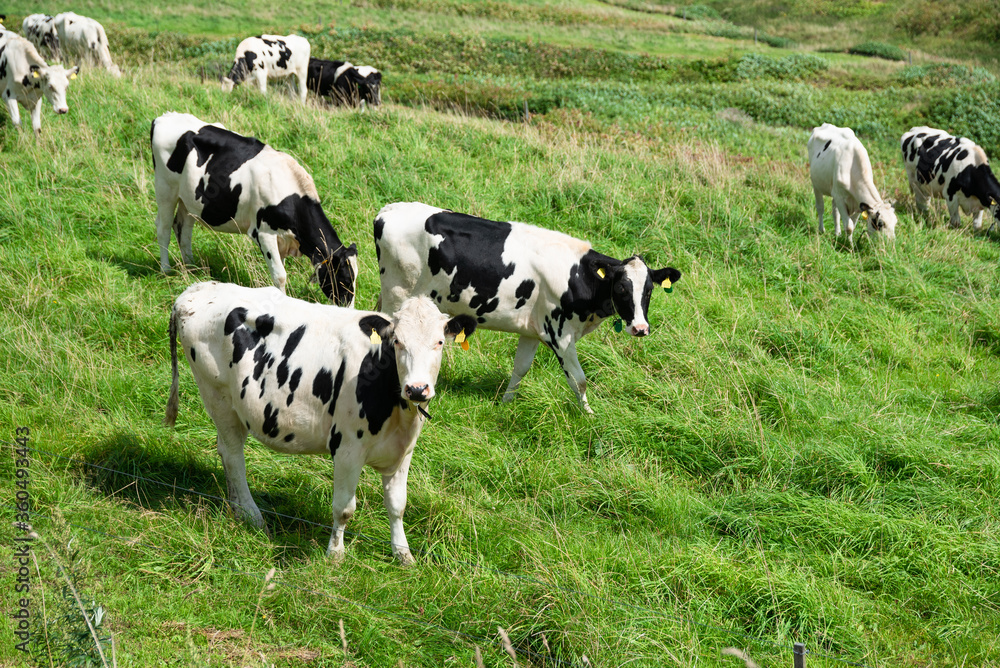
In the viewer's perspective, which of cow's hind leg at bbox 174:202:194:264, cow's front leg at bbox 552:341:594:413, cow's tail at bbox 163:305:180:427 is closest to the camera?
cow's tail at bbox 163:305:180:427

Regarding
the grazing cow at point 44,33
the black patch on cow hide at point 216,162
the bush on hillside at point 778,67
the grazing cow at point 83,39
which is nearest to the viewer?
the black patch on cow hide at point 216,162

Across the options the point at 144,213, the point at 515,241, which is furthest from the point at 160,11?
the point at 515,241

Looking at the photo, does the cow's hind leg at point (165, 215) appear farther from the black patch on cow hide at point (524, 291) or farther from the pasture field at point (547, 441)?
the black patch on cow hide at point (524, 291)

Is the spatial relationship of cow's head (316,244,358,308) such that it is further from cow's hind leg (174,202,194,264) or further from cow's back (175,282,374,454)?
cow's back (175,282,374,454)

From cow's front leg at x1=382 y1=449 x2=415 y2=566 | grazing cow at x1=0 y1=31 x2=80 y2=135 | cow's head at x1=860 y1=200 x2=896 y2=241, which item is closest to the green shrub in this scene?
cow's head at x1=860 y1=200 x2=896 y2=241

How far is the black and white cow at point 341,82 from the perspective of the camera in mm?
20203

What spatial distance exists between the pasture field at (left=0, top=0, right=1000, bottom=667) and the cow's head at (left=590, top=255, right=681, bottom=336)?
2.63 feet

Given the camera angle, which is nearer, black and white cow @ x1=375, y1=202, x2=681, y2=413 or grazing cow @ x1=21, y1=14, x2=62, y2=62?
black and white cow @ x1=375, y1=202, x2=681, y2=413

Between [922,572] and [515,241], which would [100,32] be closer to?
[515,241]

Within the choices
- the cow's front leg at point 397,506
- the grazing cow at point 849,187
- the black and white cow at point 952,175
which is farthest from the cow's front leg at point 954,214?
the cow's front leg at point 397,506

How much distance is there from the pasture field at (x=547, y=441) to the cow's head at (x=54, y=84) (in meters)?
0.36

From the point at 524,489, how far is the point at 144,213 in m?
6.46

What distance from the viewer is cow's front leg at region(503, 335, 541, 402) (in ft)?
23.8

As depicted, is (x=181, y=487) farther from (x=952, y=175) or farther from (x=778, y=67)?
(x=778, y=67)
